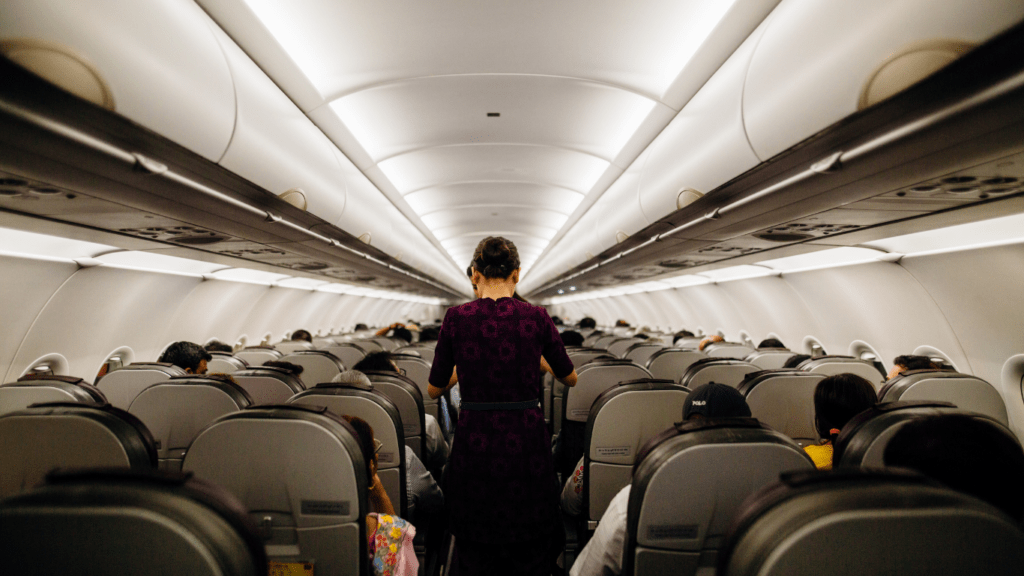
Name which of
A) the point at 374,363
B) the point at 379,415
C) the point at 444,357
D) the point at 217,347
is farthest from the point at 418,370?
the point at 217,347

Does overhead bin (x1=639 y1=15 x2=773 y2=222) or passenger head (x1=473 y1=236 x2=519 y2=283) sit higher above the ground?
overhead bin (x1=639 y1=15 x2=773 y2=222)

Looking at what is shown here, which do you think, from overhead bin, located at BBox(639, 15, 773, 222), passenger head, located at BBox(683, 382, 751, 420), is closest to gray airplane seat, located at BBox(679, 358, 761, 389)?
overhead bin, located at BBox(639, 15, 773, 222)

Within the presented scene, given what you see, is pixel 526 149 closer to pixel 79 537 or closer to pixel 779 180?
pixel 779 180

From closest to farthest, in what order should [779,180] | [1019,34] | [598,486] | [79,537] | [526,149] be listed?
[79,537]
[1019,34]
[779,180]
[598,486]
[526,149]

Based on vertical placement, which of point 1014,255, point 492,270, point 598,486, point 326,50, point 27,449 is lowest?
point 598,486

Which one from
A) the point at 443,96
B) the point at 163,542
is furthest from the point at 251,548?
the point at 443,96

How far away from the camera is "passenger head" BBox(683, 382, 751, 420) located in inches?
98.2

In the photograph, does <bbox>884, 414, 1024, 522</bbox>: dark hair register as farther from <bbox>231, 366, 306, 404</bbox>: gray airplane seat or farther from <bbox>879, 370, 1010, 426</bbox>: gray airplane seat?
<bbox>231, 366, 306, 404</bbox>: gray airplane seat

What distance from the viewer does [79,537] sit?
92cm

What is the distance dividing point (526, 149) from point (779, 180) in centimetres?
381

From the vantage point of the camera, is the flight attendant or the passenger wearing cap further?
the flight attendant

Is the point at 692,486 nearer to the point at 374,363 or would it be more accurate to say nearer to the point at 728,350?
the point at 374,363

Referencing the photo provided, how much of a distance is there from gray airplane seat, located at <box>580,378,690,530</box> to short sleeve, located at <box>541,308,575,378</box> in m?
0.75

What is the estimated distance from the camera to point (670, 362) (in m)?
5.83
